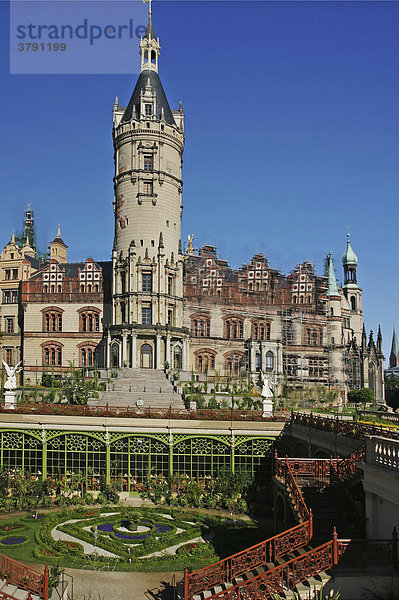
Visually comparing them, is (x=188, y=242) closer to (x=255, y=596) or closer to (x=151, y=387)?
(x=151, y=387)

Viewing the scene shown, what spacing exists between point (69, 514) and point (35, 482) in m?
3.65

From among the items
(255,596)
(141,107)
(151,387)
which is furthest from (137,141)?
(255,596)

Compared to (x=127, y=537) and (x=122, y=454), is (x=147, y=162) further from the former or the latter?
(x=127, y=537)

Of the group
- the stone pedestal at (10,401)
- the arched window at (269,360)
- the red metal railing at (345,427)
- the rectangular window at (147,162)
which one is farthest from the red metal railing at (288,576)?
the rectangular window at (147,162)

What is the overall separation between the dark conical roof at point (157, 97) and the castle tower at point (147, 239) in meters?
0.14

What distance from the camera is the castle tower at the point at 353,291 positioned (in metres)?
77.8

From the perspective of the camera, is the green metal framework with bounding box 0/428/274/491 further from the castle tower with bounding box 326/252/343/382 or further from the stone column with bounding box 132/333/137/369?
the castle tower with bounding box 326/252/343/382

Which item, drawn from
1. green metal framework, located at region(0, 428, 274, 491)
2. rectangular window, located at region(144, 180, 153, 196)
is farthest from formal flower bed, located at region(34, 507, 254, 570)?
rectangular window, located at region(144, 180, 153, 196)

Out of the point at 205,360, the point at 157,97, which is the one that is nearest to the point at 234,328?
the point at 205,360

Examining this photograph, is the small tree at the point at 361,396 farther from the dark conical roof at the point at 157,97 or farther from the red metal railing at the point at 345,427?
the dark conical roof at the point at 157,97

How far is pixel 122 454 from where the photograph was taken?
32.0 meters

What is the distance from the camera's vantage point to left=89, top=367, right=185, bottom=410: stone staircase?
41531mm

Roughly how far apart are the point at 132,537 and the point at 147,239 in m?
37.1

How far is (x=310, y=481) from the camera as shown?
2123cm
